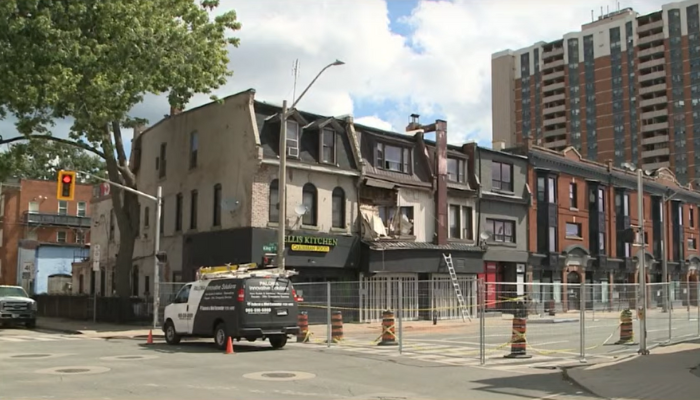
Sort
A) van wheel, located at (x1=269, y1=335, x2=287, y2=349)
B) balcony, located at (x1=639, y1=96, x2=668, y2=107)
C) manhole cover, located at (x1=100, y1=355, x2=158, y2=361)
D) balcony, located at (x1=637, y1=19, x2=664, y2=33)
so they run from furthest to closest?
balcony, located at (x1=637, y1=19, x2=664, y2=33)
balcony, located at (x1=639, y1=96, x2=668, y2=107)
van wheel, located at (x1=269, y1=335, x2=287, y2=349)
manhole cover, located at (x1=100, y1=355, x2=158, y2=361)

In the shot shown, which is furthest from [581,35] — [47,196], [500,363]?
[500,363]

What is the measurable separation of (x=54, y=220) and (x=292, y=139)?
39886mm

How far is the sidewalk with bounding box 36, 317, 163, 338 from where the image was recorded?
26.4 m

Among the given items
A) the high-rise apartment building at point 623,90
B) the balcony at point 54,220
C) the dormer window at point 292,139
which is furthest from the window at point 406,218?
the high-rise apartment building at point 623,90

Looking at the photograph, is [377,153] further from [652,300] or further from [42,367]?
[42,367]

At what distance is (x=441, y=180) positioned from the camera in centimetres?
3750

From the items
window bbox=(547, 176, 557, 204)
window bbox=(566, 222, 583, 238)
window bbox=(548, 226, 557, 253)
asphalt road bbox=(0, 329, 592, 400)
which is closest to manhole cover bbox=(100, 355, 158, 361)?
asphalt road bbox=(0, 329, 592, 400)

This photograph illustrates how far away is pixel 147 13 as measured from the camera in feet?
93.0

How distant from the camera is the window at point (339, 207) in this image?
109ft

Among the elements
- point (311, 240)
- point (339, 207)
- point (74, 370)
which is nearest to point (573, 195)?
point (339, 207)

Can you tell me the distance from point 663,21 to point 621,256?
288 feet

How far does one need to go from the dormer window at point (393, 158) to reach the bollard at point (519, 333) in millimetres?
18408

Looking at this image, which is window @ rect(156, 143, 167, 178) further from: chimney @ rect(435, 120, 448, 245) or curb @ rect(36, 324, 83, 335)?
chimney @ rect(435, 120, 448, 245)

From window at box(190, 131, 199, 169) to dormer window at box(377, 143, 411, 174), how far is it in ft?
29.0
